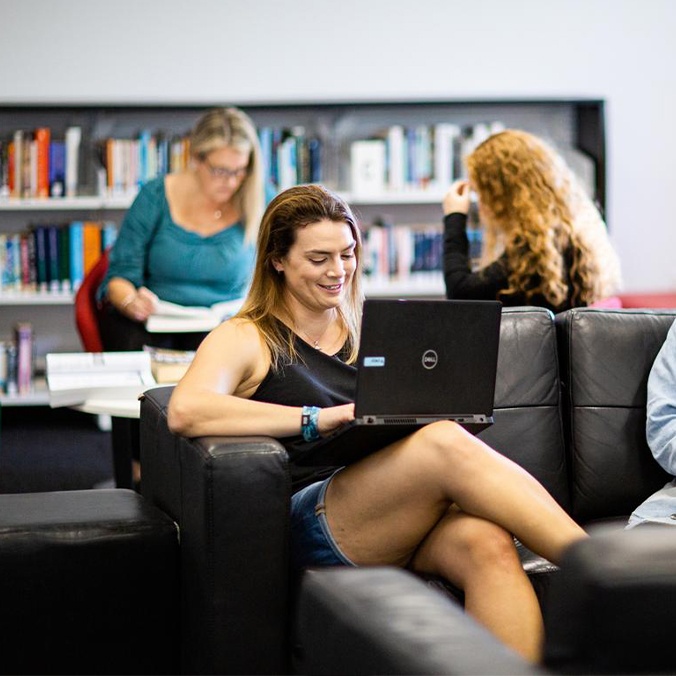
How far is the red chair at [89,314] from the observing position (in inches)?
162

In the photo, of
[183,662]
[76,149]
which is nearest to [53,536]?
[183,662]

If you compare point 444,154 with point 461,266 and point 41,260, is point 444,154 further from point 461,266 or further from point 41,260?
point 461,266

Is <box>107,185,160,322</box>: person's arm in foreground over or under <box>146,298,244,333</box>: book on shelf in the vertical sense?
over

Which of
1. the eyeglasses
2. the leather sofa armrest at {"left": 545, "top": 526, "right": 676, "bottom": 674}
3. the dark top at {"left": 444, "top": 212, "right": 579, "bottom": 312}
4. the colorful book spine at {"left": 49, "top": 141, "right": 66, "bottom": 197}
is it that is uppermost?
the colorful book spine at {"left": 49, "top": 141, "right": 66, "bottom": 197}

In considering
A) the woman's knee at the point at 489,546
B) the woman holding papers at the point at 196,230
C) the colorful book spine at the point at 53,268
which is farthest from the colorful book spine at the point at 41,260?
the woman's knee at the point at 489,546

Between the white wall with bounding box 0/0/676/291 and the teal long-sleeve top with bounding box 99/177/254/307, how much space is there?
1502 millimetres

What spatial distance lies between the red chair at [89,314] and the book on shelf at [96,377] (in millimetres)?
993

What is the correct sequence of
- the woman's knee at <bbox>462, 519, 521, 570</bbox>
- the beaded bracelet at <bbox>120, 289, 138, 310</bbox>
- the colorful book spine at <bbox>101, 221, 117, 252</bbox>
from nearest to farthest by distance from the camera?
the woman's knee at <bbox>462, 519, 521, 570</bbox> < the beaded bracelet at <bbox>120, 289, 138, 310</bbox> < the colorful book spine at <bbox>101, 221, 117, 252</bbox>

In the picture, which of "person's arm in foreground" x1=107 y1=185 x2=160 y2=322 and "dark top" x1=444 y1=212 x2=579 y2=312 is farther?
"person's arm in foreground" x1=107 y1=185 x2=160 y2=322

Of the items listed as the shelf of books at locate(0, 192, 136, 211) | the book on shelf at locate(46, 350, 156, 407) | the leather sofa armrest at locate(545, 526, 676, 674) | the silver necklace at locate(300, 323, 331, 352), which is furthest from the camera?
the shelf of books at locate(0, 192, 136, 211)

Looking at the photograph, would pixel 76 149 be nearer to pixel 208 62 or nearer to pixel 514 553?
pixel 208 62

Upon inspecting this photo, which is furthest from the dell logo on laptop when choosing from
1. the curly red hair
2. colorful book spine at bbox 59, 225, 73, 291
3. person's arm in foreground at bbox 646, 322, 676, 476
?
colorful book spine at bbox 59, 225, 73, 291

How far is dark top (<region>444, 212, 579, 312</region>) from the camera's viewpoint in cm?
322

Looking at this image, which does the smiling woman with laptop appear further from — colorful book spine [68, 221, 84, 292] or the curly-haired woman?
colorful book spine [68, 221, 84, 292]
